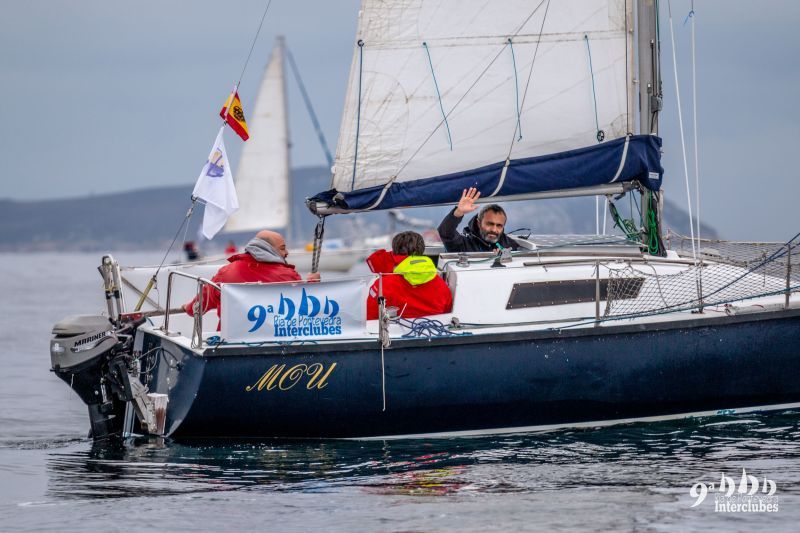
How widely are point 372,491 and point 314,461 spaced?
1.31 m

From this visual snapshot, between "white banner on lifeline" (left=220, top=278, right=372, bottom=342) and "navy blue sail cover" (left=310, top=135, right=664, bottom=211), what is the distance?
1687 millimetres

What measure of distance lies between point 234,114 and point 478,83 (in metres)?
2.52

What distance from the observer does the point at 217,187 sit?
1254cm

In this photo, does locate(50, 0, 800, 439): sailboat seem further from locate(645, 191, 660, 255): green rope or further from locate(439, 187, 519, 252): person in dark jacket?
locate(439, 187, 519, 252): person in dark jacket

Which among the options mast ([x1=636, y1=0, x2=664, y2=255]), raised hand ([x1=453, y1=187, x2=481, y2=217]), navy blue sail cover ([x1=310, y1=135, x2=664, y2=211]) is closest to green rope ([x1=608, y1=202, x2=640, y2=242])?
mast ([x1=636, y1=0, x2=664, y2=255])

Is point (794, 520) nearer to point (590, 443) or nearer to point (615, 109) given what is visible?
point (590, 443)

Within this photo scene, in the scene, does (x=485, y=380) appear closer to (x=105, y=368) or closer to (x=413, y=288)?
(x=413, y=288)

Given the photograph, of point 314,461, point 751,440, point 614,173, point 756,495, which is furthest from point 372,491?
point 614,173

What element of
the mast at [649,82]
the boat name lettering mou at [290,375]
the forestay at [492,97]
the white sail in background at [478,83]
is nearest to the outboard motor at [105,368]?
the boat name lettering mou at [290,375]

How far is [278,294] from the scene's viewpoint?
10883 mm

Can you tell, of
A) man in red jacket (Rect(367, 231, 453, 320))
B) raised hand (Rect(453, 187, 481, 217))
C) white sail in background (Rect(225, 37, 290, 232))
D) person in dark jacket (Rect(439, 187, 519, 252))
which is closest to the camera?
man in red jacket (Rect(367, 231, 453, 320))

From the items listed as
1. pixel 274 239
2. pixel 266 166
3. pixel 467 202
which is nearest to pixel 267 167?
pixel 266 166
